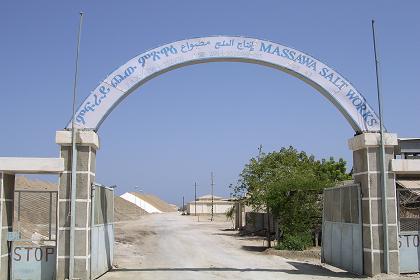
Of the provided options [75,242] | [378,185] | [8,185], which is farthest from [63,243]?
[378,185]

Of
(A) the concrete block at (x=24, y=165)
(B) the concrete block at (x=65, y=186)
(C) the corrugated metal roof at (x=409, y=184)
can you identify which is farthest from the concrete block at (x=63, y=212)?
(C) the corrugated metal roof at (x=409, y=184)

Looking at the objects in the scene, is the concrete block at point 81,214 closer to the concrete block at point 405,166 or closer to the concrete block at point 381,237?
the concrete block at point 381,237

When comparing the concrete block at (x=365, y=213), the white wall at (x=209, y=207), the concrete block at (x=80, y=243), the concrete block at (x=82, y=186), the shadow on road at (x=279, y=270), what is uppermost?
the concrete block at (x=82, y=186)

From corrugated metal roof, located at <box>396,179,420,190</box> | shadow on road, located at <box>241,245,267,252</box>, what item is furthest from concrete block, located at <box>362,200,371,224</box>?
shadow on road, located at <box>241,245,267,252</box>

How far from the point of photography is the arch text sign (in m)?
14.5

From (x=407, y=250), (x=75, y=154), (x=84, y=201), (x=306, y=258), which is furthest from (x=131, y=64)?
(x=306, y=258)

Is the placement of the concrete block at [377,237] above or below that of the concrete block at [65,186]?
below

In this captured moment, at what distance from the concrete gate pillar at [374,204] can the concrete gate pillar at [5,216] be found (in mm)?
9815

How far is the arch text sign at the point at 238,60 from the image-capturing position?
47.7 feet

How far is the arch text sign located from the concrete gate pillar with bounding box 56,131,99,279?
808mm

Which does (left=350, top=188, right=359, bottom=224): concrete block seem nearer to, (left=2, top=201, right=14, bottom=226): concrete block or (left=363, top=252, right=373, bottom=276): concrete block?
(left=363, top=252, right=373, bottom=276): concrete block

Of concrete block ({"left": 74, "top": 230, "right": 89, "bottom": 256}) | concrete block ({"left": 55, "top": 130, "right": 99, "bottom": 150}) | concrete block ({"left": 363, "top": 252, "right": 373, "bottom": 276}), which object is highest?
concrete block ({"left": 55, "top": 130, "right": 99, "bottom": 150})

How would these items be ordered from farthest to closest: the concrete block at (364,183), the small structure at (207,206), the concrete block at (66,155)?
the small structure at (207,206) → the concrete block at (364,183) → the concrete block at (66,155)

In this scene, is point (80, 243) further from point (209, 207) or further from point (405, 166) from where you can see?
point (209, 207)
